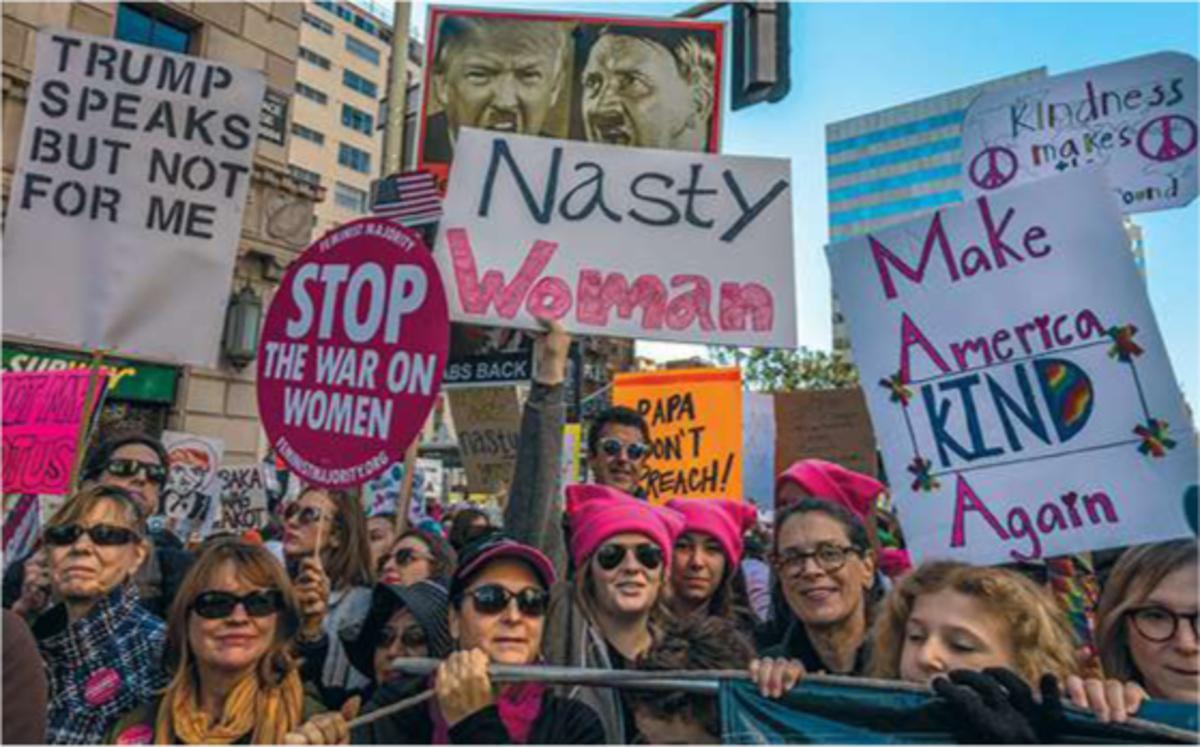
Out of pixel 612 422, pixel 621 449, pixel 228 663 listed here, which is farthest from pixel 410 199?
pixel 228 663

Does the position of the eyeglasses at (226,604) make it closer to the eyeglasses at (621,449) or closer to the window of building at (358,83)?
the eyeglasses at (621,449)

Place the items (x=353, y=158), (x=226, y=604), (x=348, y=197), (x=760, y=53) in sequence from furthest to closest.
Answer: (x=353, y=158)
(x=348, y=197)
(x=760, y=53)
(x=226, y=604)

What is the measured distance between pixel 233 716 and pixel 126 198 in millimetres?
2412

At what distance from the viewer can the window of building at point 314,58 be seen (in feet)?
189

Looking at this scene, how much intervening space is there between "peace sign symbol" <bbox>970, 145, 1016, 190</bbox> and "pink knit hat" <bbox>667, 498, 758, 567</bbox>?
2735mm

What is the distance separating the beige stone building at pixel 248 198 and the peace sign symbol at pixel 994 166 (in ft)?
28.8

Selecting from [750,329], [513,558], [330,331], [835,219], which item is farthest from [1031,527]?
[835,219]

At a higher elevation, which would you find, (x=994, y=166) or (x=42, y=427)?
(x=994, y=166)

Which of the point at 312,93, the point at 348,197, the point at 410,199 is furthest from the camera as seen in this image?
the point at 348,197

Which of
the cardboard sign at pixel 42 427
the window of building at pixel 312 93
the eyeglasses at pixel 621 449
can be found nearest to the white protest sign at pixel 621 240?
the eyeglasses at pixel 621 449

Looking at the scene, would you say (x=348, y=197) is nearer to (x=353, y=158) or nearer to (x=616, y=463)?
(x=353, y=158)

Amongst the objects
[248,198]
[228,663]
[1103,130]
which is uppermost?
[248,198]

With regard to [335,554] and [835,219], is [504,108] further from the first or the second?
[835,219]

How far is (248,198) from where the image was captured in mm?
12398
